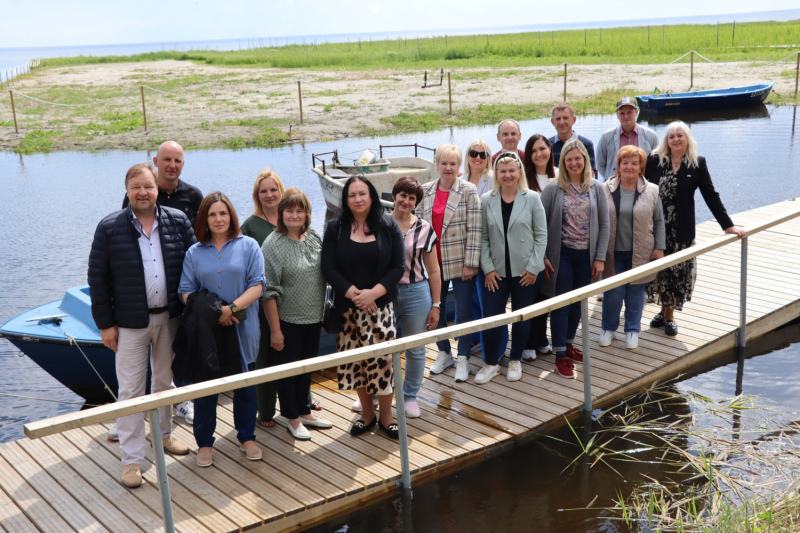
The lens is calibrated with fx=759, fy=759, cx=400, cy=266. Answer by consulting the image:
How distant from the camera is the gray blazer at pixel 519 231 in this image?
5.11 meters

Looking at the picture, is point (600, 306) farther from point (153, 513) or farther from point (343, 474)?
point (153, 513)

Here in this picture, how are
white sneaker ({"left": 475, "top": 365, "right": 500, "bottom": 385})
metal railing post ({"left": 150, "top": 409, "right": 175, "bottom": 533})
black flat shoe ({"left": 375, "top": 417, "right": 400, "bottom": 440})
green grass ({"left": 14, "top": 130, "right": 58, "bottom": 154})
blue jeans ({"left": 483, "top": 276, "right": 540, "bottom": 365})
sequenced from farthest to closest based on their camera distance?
1. green grass ({"left": 14, "top": 130, "right": 58, "bottom": 154})
2. white sneaker ({"left": 475, "top": 365, "right": 500, "bottom": 385})
3. blue jeans ({"left": 483, "top": 276, "right": 540, "bottom": 365})
4. black flat shoe ({"left": 375, "top": 417, "right": 400, "bottom": 440})
5. metal railing post ({"left": 150, "top": 409, "right": 175, "bottom": 533})

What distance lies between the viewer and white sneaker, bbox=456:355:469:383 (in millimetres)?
5500

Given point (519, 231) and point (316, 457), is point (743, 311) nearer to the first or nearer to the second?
point (519, 231)

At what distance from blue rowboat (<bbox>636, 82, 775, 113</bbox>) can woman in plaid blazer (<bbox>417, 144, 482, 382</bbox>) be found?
21413 millimetres

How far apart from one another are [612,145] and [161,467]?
4839mm

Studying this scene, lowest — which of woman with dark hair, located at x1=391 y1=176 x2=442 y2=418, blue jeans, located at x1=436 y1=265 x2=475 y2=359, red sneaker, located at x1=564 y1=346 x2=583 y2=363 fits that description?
red sneaker, located at x1=564 y1=346 x2=583 y2=363

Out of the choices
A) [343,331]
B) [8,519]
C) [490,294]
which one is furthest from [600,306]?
[8,519]

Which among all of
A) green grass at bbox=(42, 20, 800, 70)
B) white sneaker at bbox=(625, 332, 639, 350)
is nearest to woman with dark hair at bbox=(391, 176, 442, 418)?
white sneaker at bbox=(625, 332, 639, 350)

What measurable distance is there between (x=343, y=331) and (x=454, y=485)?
1153mm

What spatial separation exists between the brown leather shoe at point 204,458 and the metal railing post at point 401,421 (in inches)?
43.8

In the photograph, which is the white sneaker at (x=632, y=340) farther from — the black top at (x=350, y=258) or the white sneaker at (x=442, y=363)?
the black top at (x=350, y=258)

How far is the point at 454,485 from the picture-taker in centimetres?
460

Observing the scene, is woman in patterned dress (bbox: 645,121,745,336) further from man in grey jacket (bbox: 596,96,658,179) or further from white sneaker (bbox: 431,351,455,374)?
white sneaker (bbox: 431,351,455,374)
